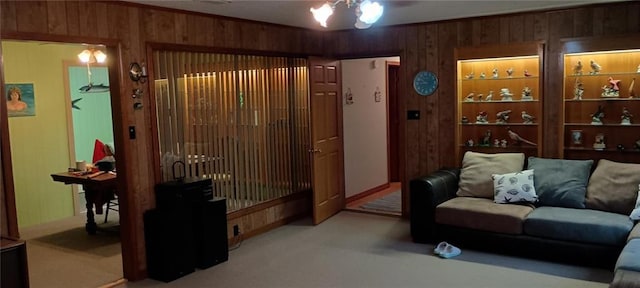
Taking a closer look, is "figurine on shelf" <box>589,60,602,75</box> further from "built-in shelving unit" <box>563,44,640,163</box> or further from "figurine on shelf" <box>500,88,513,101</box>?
"figurine on shelf" <box>500,88,513,101</box>

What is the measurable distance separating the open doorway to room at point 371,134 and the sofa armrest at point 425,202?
3.94 ft

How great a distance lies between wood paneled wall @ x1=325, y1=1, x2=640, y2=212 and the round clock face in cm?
6

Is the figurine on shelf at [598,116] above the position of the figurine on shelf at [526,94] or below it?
below

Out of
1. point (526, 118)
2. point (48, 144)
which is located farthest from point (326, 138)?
point (48, 144)

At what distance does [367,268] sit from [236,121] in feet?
6.65

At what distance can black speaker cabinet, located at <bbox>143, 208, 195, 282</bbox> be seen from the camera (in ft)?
13.4

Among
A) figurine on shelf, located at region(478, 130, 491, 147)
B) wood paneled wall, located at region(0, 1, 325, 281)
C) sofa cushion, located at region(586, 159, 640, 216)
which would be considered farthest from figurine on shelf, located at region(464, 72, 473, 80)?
wood paneled wall, located at region(0, 1, 325, 281)

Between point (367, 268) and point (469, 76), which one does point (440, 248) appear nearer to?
point (367, 268)

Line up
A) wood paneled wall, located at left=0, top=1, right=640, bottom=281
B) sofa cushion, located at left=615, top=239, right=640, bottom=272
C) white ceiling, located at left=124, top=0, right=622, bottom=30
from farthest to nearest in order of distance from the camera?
white ceiling, located at left=124, top=0, right=622, bottom=30, wood paneled wall, located at left=0, top=1, right=640, bottom=281, sofa cushion, located at left=615, top=239, right=640, bottom=272

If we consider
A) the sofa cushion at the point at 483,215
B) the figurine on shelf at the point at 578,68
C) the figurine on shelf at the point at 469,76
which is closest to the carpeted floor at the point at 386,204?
the sofa cushion at the point at 483,215

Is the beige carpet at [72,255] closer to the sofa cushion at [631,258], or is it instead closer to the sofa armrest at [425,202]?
the sofa armrest at [425,202]

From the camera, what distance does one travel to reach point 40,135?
20.5ft

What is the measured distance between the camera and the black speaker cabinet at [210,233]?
436 centimetres

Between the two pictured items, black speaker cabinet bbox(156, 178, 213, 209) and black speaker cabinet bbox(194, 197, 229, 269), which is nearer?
black speaker cabinet bbox(156, 178, 213, 209)
